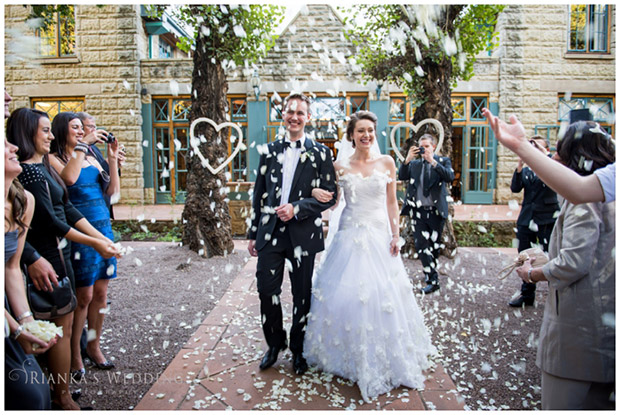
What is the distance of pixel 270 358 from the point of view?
3.14 m

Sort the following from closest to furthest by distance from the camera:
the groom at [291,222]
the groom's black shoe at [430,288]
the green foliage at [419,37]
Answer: the groom at [291,222] → the groom's black shoe at [430,288] → the green foliage at [419,37]

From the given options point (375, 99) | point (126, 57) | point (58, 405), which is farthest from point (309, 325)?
point (126, 57)

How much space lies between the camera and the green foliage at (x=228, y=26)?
6.66 meters

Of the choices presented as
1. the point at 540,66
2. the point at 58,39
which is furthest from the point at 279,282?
the point at 58,39

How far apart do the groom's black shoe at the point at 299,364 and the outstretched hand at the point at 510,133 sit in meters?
2.18

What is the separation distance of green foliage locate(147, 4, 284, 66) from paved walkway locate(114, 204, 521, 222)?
13.9 feet

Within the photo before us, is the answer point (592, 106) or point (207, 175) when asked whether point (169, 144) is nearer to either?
point (207, 175)

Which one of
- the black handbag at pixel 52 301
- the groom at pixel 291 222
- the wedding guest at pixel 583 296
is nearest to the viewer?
the wedding guest at pixel 583 296

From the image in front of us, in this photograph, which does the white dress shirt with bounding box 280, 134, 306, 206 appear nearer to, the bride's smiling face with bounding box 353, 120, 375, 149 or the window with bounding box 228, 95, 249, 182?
the bride's smiling face with bounding box 353, 120, 375, 149

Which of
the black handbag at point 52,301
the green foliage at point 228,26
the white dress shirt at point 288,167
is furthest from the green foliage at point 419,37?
the black handbag at point 52,301

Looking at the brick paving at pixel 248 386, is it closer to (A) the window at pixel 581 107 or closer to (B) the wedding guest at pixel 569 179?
(B) the wedding guest at pixel 569 179

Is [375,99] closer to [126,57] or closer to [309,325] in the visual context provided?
[126,57]

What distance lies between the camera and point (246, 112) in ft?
43.2

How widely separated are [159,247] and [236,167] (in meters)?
6.23
